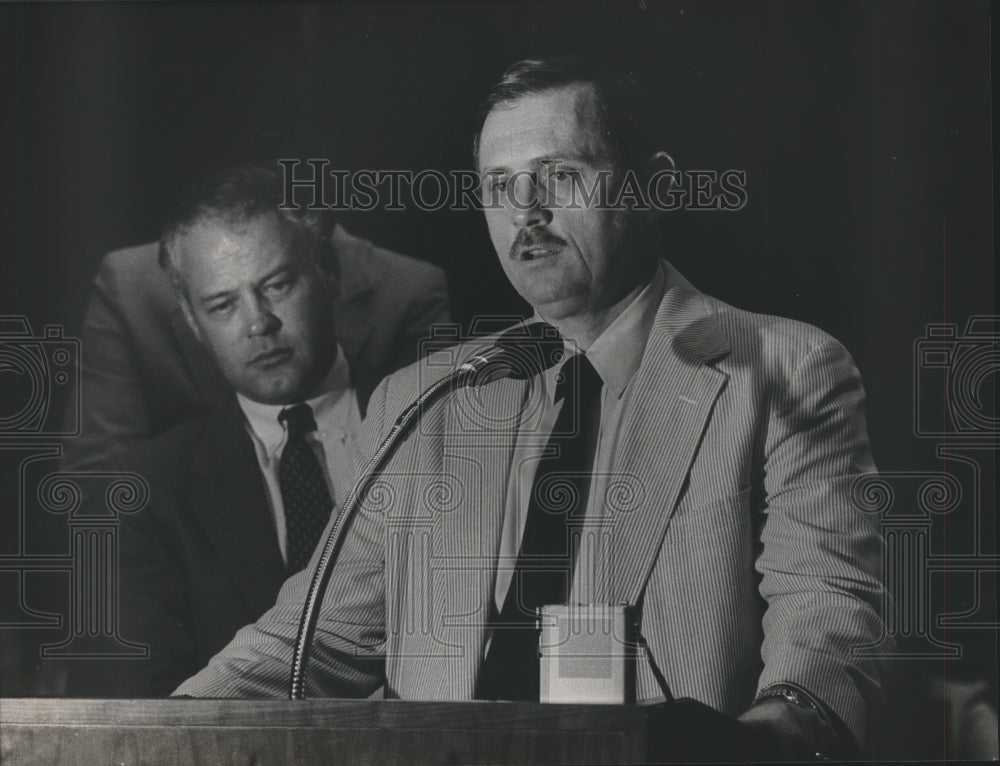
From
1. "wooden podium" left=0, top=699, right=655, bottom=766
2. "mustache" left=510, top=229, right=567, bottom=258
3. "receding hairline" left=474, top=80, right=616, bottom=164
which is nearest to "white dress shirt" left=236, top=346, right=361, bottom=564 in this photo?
"mustache" left=510, top=229, right=567, bottom=258

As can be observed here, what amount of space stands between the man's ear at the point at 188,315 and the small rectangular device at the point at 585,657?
1.37m

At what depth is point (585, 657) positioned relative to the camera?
3.68m

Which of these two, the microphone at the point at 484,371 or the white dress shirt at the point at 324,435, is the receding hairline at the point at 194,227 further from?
the microphone at the point at 484,371

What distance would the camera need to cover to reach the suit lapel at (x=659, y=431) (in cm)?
397

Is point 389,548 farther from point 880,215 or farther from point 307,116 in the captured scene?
point 880,215

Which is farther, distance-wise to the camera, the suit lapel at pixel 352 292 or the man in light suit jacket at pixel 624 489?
the suit lapel at pixel 352 292

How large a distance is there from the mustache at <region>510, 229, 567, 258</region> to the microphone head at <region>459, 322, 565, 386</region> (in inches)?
9.1

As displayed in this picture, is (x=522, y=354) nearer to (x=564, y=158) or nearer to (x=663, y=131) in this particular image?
(x=564, y=158)

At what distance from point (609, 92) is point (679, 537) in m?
1.35

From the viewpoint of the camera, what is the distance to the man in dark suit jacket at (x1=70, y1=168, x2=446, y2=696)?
13.5 feet

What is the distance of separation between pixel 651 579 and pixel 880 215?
1303mm

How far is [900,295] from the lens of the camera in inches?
163

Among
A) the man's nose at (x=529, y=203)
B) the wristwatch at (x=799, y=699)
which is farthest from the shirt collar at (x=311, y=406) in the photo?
the wristwatch at (x=799, y=699)

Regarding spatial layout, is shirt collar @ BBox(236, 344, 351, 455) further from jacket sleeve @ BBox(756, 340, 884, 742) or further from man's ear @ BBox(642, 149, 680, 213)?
jacket sleeve @ BBox(756, 340, 884, 742)
